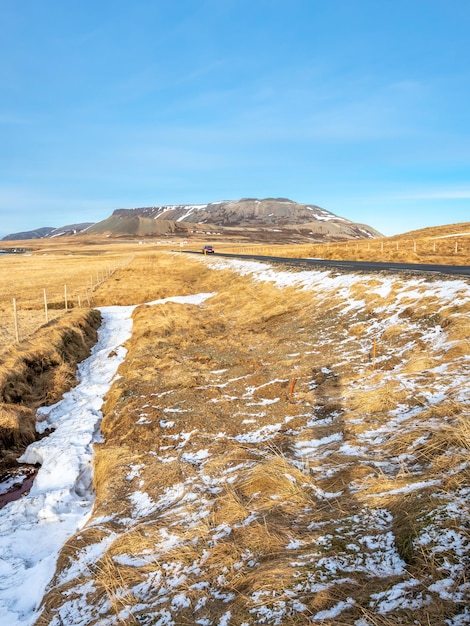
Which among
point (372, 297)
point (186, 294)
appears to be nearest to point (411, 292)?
point (372, 297)

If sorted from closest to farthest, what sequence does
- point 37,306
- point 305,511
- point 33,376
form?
1. point 305,511
2. point 33,376
3. point 37,306

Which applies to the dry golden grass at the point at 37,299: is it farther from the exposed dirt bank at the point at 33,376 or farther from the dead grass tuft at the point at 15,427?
the dead grass tuft at the point at 15,427

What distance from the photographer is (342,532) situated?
12.1 ft

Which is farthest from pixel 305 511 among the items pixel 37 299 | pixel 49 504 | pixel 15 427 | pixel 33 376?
pixel 37 299

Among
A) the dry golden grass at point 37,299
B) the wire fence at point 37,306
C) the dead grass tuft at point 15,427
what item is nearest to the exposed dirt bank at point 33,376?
the dead grass tuft at point 15,427

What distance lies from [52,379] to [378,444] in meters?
9.67

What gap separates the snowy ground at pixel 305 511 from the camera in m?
3.03

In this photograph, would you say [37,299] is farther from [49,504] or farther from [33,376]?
[49,504]

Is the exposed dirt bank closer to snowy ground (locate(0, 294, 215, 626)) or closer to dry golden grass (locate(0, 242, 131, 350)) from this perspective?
snowy ground (locate(0, 294, 215, 626))

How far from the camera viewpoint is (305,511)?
14.2ft

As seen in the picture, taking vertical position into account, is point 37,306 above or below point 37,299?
below

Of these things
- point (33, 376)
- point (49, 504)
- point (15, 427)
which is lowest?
point (49, 504)

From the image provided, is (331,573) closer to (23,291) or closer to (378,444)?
(378,444)

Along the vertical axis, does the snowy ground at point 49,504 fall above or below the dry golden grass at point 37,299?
below
